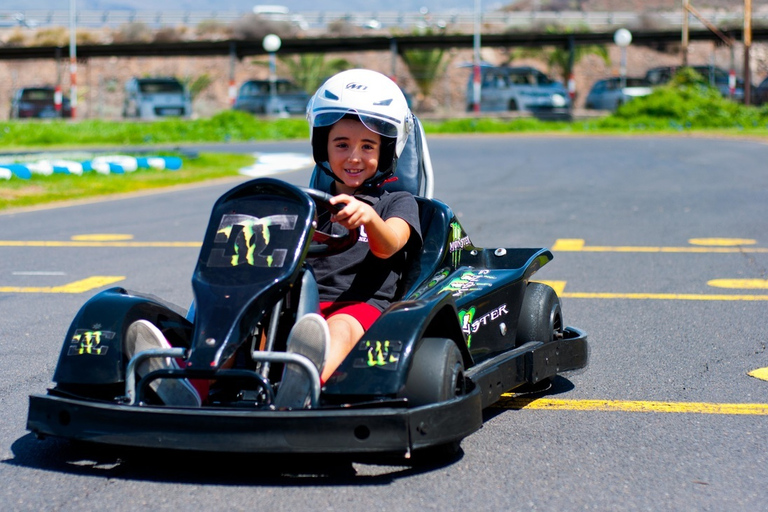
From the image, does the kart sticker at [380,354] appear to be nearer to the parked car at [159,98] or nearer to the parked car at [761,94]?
the parked car at [159,98]

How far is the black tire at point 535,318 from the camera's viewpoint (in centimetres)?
463

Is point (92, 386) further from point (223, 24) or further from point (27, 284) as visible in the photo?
point (223, 24)

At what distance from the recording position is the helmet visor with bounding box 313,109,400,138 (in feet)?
13.6

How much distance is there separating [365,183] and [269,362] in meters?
1.06

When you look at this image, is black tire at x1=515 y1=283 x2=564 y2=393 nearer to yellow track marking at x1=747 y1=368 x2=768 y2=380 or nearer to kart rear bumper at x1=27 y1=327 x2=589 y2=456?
yellow track marking at x1=747 y1=368 x2=768 y2=380

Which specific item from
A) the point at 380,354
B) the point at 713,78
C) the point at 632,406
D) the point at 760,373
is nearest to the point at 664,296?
the point at 760,373

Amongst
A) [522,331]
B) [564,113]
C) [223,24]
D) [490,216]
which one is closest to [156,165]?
[490,216]

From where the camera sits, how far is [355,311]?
3928 mm

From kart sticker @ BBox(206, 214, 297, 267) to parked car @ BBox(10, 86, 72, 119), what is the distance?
3267 cm

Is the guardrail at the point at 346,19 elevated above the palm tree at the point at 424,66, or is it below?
above

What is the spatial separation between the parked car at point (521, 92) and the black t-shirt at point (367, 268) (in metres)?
29.3

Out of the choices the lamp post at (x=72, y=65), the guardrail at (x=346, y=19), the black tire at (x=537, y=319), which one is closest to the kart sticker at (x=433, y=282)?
the black tire at (x=537, y=319)

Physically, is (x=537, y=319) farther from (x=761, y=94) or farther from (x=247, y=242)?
(x=761, y=94)

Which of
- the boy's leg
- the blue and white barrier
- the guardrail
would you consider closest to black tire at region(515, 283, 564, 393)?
the boy's leg
